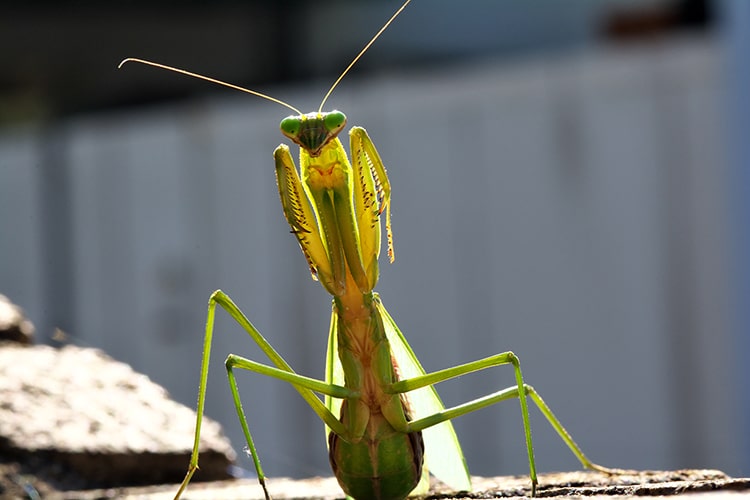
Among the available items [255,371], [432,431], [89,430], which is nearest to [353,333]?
[255,371]

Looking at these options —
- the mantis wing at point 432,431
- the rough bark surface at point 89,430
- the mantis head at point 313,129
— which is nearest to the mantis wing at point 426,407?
the mantis wing at point 432,431

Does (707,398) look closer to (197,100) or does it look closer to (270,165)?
(270,165)

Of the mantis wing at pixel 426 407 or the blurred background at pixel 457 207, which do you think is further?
the blurred background at pixel 457 207

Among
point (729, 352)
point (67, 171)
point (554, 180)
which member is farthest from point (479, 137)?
point (67, 171)

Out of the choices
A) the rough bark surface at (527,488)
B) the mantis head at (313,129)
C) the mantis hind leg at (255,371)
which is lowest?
the rough bark surface at (527,488)

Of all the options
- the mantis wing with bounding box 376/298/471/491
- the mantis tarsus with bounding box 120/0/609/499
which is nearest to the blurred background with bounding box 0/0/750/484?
the mantis wing with bounding box 376/298/471/491

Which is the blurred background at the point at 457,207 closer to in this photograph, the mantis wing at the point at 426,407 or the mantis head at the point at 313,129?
the mantis wing at the point at 426,407
